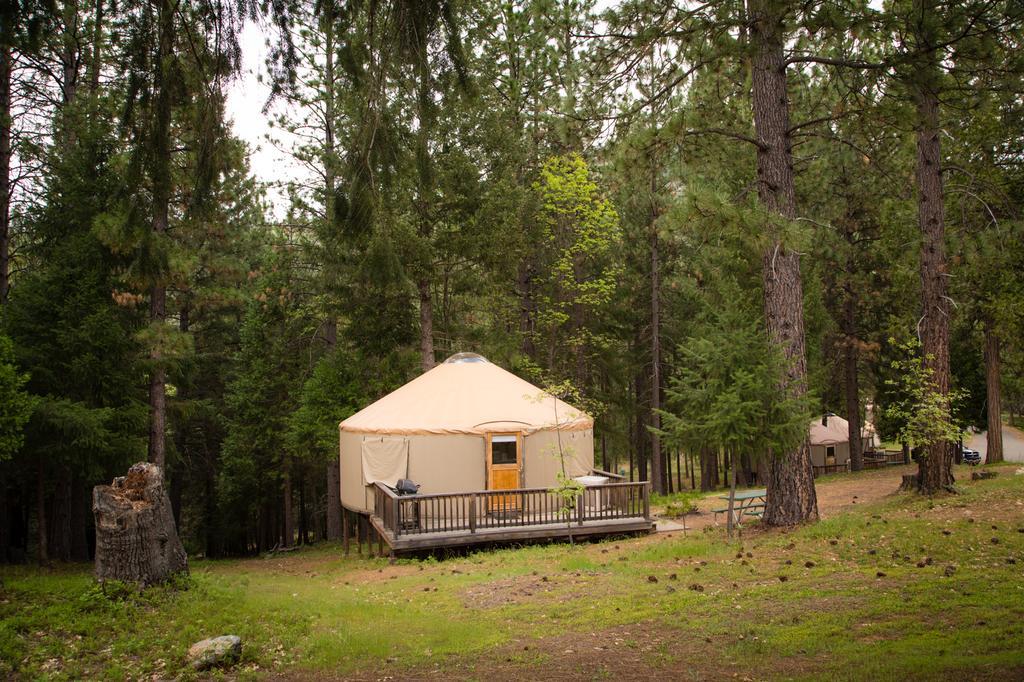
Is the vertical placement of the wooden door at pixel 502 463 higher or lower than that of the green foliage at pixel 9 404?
lower

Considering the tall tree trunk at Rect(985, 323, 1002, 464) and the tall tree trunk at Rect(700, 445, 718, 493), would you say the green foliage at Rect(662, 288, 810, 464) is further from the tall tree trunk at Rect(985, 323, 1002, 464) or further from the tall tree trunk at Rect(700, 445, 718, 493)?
the tall tree trunk at Rect(700, 445, 718, 493)

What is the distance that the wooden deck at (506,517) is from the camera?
37.1 feet

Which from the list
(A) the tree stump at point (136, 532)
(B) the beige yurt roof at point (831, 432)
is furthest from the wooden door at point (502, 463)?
(B) the beige yurt roof at point (831, 432)

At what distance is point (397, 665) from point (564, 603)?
6.69 ft

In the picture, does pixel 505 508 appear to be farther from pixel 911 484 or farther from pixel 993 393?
pixel 993 393

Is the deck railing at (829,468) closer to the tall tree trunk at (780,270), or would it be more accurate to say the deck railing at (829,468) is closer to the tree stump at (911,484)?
the tree stump at (911,484)

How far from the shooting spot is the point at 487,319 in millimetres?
23766

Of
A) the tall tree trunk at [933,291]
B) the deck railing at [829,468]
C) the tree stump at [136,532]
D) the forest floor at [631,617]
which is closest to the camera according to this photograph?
the forest floor at [631,617]

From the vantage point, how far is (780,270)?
8852mm

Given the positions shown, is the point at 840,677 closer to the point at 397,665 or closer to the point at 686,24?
the point at 397,665

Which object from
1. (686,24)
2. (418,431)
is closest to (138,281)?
(686,24)

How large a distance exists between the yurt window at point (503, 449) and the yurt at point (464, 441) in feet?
0.06

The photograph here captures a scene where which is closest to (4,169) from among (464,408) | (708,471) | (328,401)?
(328,401)

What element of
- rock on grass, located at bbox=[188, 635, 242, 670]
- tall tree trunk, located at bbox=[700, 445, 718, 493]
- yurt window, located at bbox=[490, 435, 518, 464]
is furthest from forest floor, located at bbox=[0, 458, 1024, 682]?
tall tree trunk, located at bbox=[700, 445, 718, 493]
